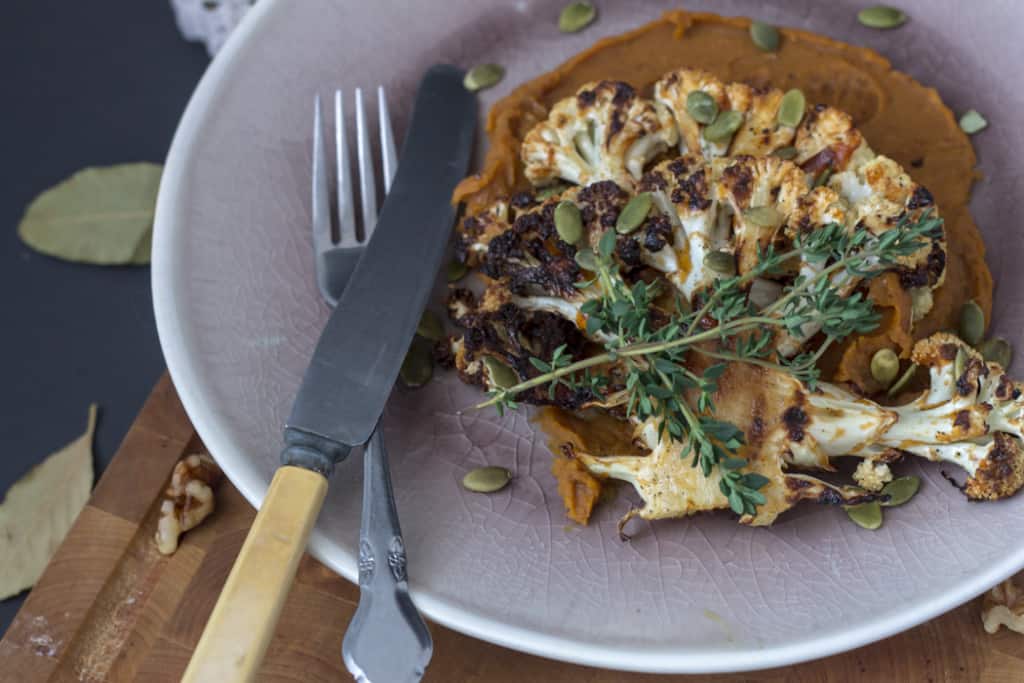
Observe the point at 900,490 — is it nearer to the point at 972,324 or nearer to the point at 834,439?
the point at 834,439

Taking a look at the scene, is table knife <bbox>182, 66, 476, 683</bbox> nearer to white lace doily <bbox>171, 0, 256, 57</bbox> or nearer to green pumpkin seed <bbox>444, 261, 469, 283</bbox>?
green pumpkin seed <bbox>444, 261, 469, 283</bbox>

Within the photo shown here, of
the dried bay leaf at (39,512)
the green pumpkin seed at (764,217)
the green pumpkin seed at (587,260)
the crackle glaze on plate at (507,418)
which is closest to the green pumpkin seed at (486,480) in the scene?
the crackle glaze on plate at (507,418)

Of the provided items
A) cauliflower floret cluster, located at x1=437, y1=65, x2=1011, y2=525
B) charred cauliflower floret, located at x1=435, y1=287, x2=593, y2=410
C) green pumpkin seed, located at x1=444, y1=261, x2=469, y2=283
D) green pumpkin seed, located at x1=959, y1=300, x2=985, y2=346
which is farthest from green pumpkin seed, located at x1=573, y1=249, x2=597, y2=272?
green pumpkin seed, located at x1=959, y1=300, x2=985, y2=346

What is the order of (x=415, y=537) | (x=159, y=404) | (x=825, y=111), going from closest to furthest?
(x=415, y=537), (x=825, y=111), (x=159, y=404)

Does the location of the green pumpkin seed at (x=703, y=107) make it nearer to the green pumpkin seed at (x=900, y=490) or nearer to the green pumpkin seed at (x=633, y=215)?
the green pumpkin seed at (x=633, y=215)

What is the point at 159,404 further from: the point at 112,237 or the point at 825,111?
the point at 825,111

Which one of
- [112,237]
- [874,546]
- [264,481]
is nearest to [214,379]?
[264,481]
